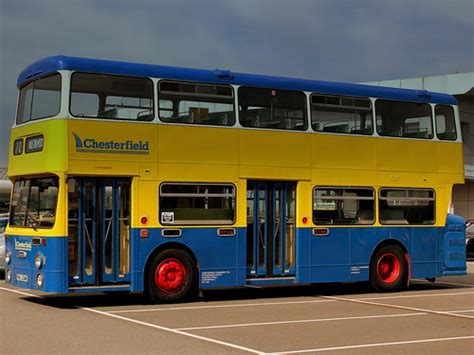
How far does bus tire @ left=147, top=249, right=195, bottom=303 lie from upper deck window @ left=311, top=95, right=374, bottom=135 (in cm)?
375

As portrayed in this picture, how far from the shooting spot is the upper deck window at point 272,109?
15.3 meters

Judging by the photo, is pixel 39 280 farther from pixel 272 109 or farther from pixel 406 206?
pixel 406 206

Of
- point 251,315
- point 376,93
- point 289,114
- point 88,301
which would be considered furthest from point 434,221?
point 88,301

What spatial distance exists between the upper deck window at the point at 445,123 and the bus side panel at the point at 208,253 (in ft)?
17.8

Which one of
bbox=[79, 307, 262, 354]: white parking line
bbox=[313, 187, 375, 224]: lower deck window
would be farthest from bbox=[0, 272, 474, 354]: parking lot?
bbox=[313, 187, 375, 224]: lower deck window

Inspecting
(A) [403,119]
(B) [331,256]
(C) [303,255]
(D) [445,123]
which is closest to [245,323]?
(C) [303,255]

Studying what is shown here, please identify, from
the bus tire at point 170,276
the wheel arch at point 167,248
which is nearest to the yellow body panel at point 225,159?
the wheel arch at point 167,248

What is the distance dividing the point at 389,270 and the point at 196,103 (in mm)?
5533

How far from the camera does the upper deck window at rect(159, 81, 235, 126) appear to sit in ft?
47.5

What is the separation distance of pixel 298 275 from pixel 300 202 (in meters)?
1.37

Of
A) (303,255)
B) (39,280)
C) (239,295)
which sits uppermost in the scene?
(303,255)

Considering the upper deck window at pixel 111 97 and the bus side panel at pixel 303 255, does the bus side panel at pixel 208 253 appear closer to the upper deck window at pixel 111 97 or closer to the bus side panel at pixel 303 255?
the bus side panel at pixel 303 255

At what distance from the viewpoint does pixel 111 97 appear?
1395 cm

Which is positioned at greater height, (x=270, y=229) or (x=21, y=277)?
(x=270, y=229)
